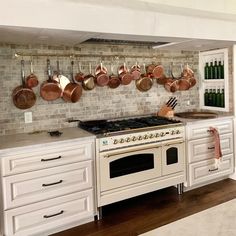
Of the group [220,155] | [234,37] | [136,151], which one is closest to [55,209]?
[136,151]

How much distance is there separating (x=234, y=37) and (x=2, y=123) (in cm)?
263

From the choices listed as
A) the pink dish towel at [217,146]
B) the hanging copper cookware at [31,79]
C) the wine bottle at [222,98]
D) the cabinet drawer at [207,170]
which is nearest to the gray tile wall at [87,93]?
the hanging copper cookware at [31,79]

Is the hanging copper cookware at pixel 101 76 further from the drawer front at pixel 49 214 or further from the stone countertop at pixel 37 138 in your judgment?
the drawer front at pixel 49 214

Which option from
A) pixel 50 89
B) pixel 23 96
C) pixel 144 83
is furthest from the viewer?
pixel 144 83

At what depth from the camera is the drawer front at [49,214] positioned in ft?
7.63

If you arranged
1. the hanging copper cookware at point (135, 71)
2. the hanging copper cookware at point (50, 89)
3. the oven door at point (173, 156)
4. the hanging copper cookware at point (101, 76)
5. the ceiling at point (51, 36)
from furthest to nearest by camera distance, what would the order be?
the hanging copper cookware at point (135, 71), the hanging copper cookware at point (101, 76), the oven door at point (173, 156), the hanging copper cookware at point (50, 89), the ceiling at point (51, 36)

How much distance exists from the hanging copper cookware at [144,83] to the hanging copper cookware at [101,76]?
46 centimetres

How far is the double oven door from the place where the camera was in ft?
8.85

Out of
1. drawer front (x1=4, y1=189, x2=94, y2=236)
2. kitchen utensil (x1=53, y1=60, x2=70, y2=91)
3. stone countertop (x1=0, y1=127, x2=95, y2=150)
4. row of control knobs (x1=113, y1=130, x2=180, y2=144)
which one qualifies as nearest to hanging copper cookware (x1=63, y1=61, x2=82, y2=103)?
kitchen utensil (x1=53, y1=60, x2=70, y2=91)

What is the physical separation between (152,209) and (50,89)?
1621 millimetres

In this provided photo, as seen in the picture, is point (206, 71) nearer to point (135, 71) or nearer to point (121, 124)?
point (135, 71)

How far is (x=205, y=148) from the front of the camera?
3342 mm

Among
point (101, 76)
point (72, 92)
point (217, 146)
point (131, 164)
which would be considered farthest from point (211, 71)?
point (72, 92)

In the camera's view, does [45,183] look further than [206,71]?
No
